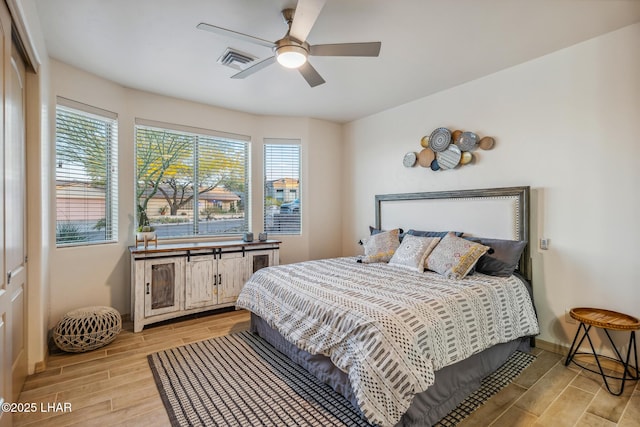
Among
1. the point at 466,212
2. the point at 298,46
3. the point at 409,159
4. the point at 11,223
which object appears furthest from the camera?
the point at 409,159

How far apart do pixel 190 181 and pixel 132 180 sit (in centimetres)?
71

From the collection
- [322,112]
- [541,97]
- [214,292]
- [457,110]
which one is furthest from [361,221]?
[541,97]

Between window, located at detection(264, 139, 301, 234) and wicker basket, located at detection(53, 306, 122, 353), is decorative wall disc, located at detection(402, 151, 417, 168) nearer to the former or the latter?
window, located at detection(264, 139, 301, 234)

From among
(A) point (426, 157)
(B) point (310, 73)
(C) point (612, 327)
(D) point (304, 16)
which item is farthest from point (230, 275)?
(C) point (612, 327)

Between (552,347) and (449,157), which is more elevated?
(449,157)

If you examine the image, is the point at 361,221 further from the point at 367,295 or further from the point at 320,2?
the point at 320,2

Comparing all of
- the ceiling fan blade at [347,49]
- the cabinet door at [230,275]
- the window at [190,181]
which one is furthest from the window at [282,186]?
the ceiling fan blade at [347,49]

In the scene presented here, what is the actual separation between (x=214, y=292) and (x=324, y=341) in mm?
2194

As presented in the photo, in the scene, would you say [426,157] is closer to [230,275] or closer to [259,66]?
[259,66]

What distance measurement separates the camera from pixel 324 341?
2.05 m

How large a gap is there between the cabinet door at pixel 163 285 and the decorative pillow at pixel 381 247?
215 cm

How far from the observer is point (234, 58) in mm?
2818

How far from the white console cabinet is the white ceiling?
1.94 m

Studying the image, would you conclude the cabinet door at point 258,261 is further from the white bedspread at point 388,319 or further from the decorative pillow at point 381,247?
the decorative pillow at point 381,247
